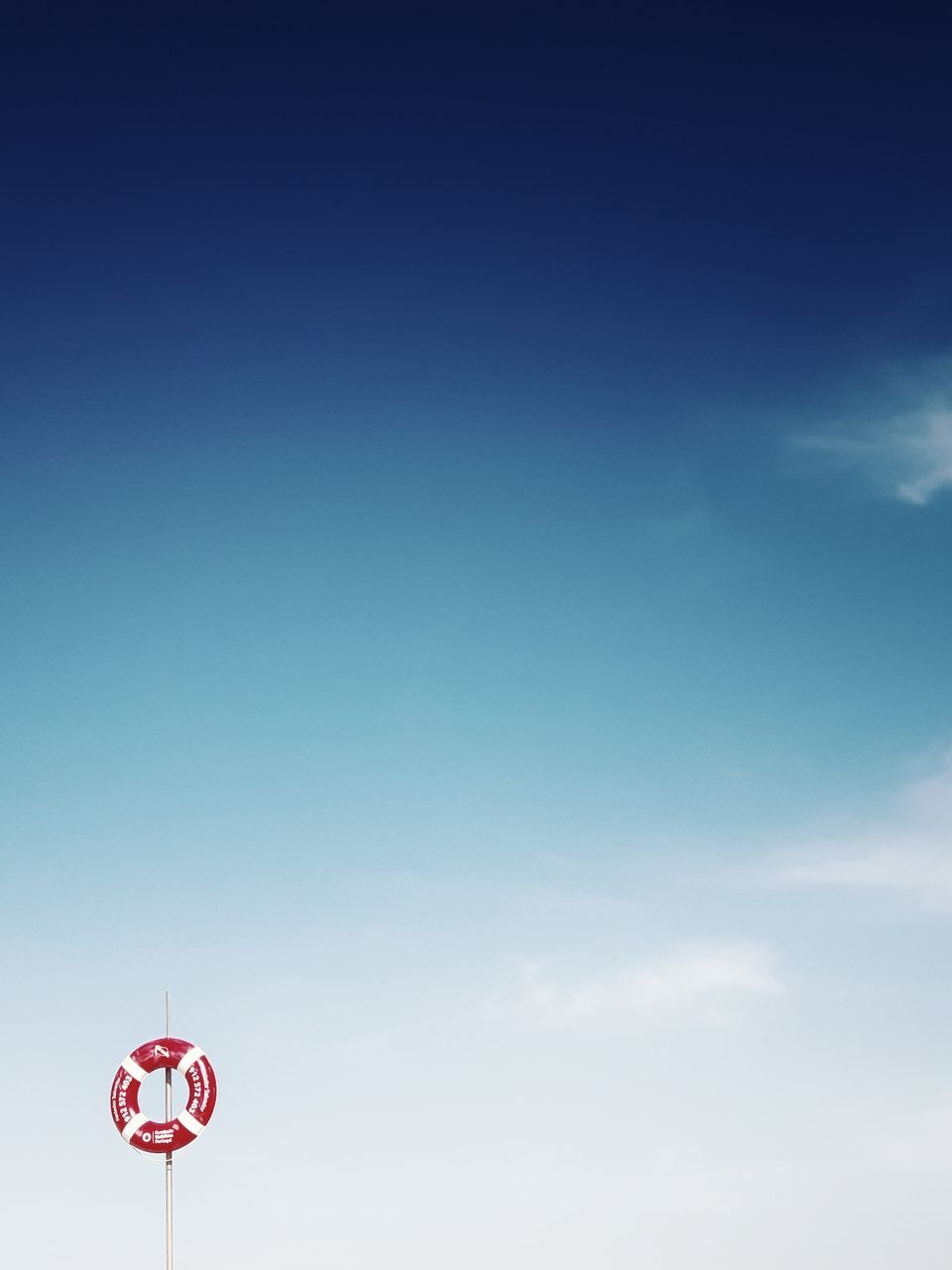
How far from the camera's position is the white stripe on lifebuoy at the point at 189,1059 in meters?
16.0

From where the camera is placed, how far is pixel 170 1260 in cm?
1490

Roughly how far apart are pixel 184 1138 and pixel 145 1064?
0.87 metres

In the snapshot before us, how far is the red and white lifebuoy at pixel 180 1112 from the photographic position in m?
15.7

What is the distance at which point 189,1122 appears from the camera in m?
15.8

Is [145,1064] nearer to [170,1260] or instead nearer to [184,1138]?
[184,1138]

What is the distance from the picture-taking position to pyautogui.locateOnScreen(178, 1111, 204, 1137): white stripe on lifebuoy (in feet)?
51.7

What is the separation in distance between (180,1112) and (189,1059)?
0.56 metres

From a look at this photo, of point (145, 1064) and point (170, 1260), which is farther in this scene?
point (145, 1064)

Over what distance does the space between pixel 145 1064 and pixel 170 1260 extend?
6.60 ft

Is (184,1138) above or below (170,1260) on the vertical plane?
above

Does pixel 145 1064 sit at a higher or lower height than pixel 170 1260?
higher

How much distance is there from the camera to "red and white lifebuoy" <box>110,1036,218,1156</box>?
15711 mm

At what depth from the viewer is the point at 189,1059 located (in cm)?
1605

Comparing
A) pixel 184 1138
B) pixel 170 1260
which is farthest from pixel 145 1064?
pixel 170 1260
